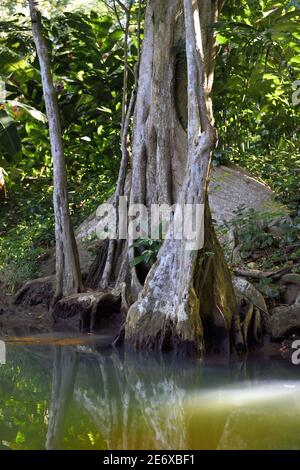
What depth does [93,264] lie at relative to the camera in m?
9.21

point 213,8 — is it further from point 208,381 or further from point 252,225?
point 208,381

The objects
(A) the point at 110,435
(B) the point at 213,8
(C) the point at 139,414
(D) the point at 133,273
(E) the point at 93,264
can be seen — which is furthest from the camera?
(E) the point at 93,264

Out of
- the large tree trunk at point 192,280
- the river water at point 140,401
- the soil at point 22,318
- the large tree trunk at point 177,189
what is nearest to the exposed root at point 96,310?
the large tree trunk at point 177,189

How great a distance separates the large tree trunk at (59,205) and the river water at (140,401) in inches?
66.0

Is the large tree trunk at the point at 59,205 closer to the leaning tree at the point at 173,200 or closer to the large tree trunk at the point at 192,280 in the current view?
the leaning tree at the point at 173,200

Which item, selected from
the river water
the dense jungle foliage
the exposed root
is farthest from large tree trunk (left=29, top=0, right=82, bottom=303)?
the river water

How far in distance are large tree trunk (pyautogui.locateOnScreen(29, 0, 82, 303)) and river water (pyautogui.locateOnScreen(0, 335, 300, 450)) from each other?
5.50 feet

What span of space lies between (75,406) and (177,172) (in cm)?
402

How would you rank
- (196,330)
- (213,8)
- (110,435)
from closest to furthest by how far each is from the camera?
(110,435) < (196,330) < (213,8)

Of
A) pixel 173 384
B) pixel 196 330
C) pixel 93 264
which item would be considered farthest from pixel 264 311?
pixel 93 264

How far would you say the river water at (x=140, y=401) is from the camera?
3.92 m

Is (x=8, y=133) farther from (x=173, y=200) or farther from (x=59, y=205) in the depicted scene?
(x=173, y=200)

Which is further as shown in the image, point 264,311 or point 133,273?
point 133,273

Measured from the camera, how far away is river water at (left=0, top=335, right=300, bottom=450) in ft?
12.9
